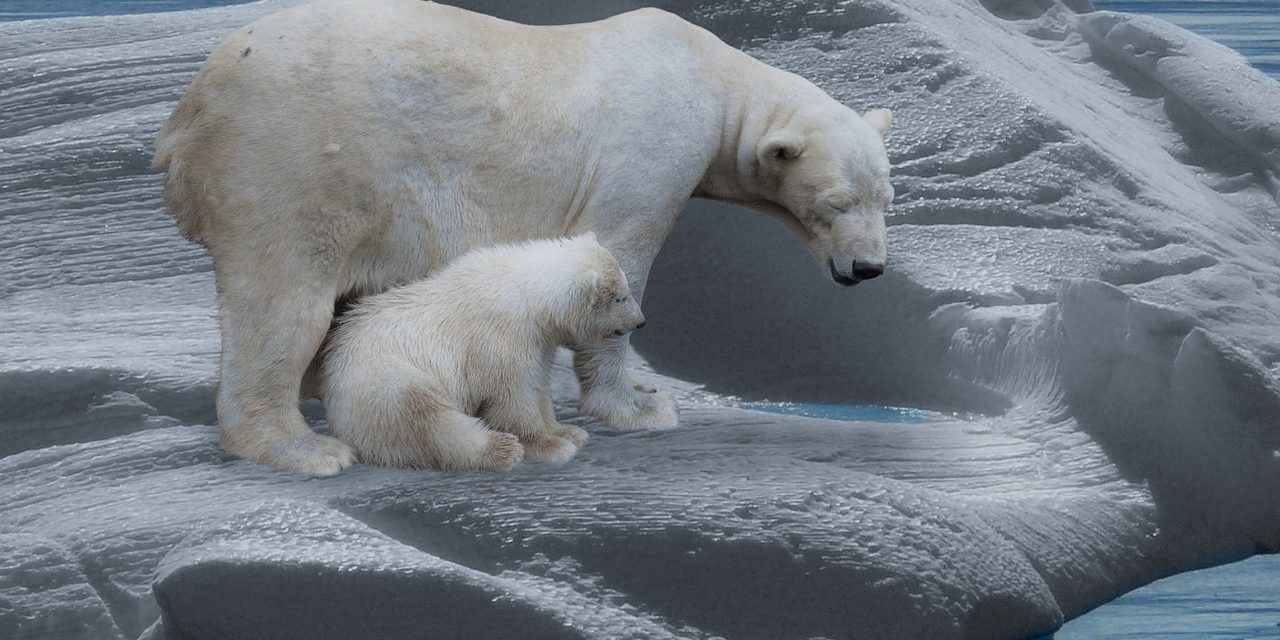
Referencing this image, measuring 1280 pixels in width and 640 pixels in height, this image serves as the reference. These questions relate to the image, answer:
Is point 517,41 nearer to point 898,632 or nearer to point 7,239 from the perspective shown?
point 898,632

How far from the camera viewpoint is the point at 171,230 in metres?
5.34

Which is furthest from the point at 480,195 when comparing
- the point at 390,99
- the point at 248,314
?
the point at 248,314

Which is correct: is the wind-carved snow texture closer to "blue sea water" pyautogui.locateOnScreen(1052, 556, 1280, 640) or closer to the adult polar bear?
"blue sea water" pyautogui.locateOnScreen(1052, 556, 1280, 640)

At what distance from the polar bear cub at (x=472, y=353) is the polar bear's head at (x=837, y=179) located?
2.07 ft

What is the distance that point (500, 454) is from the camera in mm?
3527

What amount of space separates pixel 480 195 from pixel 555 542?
3.36 feet

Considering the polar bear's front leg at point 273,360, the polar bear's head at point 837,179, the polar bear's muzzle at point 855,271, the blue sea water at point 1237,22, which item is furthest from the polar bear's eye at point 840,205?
the blue sea water at point 1237,22

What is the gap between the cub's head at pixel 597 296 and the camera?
11.9 ft

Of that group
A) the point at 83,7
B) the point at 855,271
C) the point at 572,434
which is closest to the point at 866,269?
the point at 855,271

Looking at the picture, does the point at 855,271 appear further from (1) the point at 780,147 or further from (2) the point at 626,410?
(2) the point at 626,410

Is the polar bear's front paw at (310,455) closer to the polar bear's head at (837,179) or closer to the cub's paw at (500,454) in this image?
the cub's paw at (500,454)

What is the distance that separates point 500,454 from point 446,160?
0.81m

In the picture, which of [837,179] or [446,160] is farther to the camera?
[837,179]

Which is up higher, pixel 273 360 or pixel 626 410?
pixel 273 360
